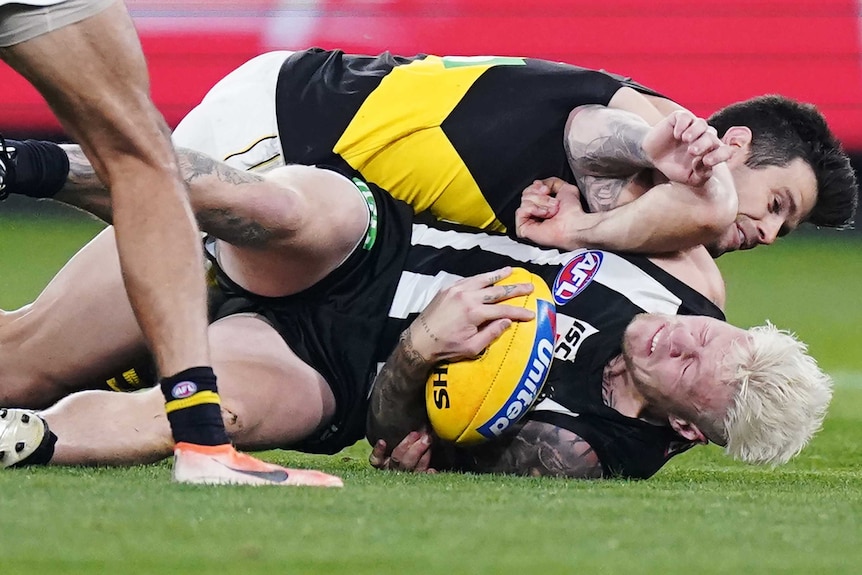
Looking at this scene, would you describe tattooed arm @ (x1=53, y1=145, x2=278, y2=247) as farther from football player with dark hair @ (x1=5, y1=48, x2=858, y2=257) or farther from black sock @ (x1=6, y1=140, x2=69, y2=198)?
football player with dark hair @ (x1=5, y1=48, x2=858, y2=257)

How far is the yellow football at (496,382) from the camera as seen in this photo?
4.20m

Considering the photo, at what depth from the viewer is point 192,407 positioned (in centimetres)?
339

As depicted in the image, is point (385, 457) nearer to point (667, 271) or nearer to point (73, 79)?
point (667, 271)

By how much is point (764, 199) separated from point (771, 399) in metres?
0.86

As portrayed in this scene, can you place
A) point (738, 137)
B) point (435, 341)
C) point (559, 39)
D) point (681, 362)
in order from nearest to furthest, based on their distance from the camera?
point (435, 341)
point (681, 362)
point (738, 137)
point (559, 39)

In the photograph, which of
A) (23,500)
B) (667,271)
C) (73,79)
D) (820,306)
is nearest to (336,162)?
(667,271)

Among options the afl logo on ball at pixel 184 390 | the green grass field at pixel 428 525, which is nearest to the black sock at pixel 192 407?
the afl logo on ball at pixel 184 390

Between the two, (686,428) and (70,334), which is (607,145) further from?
(70,334)

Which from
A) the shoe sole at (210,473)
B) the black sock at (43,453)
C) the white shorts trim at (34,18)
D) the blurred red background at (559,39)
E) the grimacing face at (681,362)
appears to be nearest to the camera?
the white shorts trim at (34,18)

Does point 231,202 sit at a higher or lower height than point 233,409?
higher

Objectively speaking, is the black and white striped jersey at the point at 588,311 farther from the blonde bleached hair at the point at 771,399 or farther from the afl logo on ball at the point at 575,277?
the blonde bleached hair at the point at 771,399

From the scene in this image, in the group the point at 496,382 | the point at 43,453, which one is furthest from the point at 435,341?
the point at 43,453

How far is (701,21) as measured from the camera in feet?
37.1

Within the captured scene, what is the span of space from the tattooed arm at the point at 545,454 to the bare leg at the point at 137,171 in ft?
3.98
